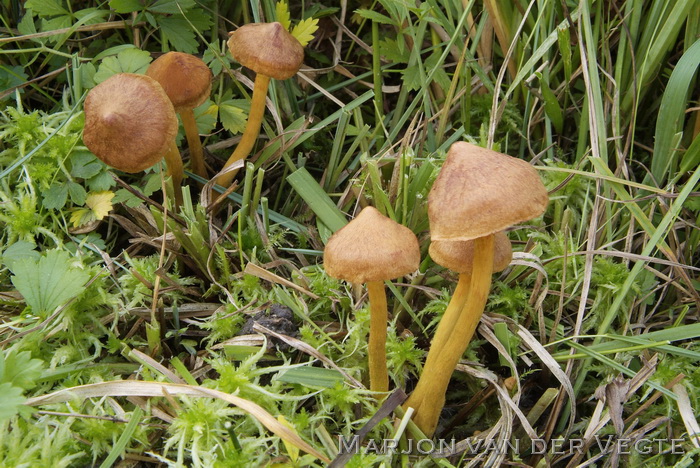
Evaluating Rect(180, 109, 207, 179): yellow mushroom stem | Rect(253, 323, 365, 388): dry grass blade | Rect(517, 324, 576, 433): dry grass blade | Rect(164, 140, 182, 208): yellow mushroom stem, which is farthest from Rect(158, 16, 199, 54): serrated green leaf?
Rect(517, 324, 576, 433): dry grass blade

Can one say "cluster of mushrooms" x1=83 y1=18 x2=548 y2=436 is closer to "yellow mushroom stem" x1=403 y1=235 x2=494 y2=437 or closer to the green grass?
"yellow mushroom stem" x1=403 y1=235 x2=494 y2=437

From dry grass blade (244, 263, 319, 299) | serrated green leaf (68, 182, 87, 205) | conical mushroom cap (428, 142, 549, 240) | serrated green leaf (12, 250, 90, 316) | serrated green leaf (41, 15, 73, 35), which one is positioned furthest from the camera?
serrated green leaf (41, 15, 73, 35)

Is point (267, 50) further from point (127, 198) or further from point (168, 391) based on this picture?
point (168, 391)

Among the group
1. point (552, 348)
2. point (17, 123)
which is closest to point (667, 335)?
point (552, 348)

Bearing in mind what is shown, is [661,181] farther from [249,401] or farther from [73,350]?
[73,350]

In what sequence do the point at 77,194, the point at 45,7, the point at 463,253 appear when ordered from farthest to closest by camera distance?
the point at 45,7
the point at 77,194
the point at 463,253

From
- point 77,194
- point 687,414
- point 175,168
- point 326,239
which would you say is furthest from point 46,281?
point 687,414
